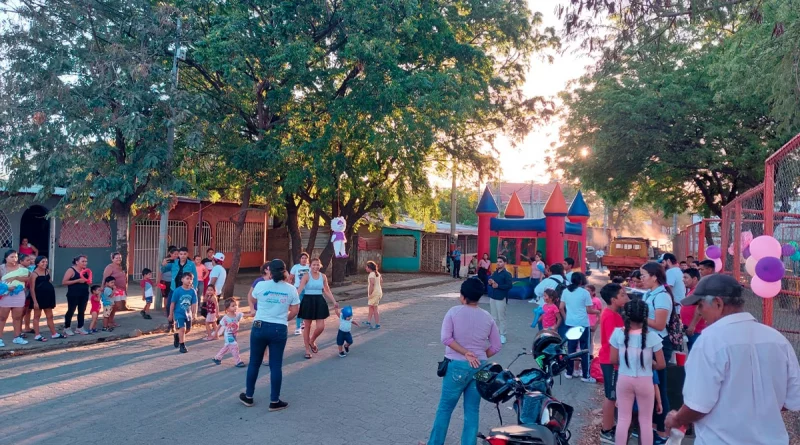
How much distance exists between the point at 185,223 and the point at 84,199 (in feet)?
29.0

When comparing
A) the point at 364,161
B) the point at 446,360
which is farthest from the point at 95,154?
the point at 446,360

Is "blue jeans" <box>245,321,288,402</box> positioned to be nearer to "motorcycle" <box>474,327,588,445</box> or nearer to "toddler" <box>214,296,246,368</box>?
"toddler" <box>214,296,246,368</box>

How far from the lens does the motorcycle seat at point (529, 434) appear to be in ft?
12.5

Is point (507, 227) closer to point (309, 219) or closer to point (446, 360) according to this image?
point (309, 219)

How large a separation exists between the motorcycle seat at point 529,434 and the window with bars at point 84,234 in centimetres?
1681

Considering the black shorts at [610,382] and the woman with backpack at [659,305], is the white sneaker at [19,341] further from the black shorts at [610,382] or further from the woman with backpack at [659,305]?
the woman with backpack at [659,305]

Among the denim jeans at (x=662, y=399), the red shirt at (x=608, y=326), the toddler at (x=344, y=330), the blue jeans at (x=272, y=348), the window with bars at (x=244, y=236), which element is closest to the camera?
the denim jeans at (x=662, y=399)

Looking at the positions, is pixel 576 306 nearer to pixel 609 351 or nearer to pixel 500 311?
pixel 609 351

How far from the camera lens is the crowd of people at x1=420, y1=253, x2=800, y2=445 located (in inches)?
110

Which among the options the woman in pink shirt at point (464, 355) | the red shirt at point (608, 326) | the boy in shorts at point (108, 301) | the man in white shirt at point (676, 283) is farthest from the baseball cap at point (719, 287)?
the boy in shorts at point (108, 301)

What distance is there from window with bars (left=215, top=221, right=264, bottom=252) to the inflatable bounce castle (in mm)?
10063

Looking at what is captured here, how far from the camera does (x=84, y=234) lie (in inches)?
728

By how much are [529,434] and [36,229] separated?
20.3m

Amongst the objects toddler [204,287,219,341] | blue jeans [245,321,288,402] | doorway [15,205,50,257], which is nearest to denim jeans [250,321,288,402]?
blue jeans [245,321,288,402]
